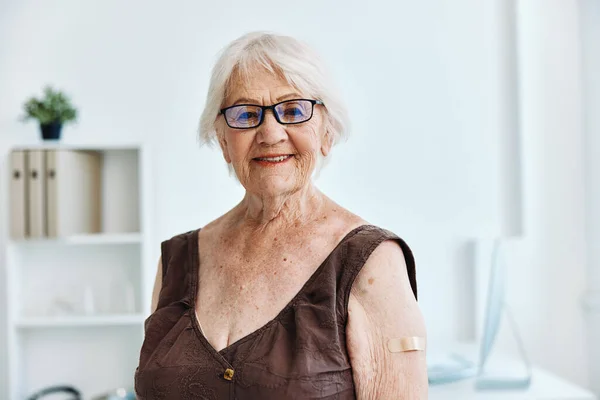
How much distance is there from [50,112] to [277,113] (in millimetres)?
2135

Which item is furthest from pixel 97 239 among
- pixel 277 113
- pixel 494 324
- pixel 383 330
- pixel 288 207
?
pixel 383 330

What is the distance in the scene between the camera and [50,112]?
10.1ft

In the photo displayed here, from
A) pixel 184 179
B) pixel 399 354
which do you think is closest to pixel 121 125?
pixel 184 179

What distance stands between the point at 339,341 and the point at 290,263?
0.60ft

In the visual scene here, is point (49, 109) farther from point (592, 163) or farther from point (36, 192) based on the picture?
point (592, 163)

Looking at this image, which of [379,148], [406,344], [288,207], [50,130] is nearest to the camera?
[406,344]

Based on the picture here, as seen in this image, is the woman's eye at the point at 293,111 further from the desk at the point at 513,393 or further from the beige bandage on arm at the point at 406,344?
the desk at the point at 513,393

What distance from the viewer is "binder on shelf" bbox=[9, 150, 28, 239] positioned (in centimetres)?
297

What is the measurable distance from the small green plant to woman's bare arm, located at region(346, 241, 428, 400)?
2.27m

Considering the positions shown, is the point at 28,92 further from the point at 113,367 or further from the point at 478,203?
the point at 478,203

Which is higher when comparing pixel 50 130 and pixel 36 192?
pixel 50 130

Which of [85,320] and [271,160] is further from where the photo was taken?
[85,320]

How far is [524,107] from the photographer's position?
340 centimetres

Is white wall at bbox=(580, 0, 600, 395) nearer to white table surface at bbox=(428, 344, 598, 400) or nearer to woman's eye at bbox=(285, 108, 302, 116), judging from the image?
white table surface at bbox=(428, 344, 598, 400)
